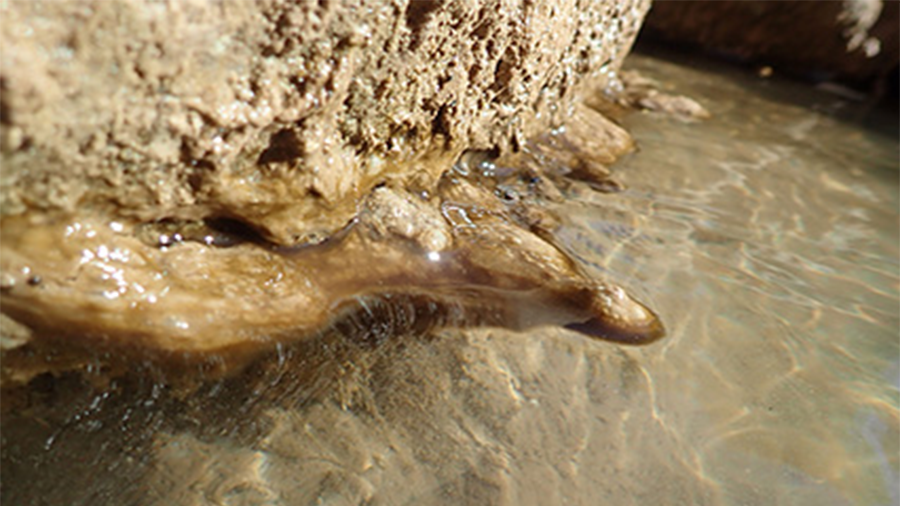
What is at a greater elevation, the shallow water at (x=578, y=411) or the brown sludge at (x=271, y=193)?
the brown sludge at (x=271, y=193)

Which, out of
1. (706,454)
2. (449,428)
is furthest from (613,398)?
(449,428)

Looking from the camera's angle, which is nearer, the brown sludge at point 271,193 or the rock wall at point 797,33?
the brown sludge at point 271,193

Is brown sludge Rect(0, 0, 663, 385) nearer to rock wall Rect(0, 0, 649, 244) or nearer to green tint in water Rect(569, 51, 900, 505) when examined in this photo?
rock wall Rect(0, 0, 649, 244)

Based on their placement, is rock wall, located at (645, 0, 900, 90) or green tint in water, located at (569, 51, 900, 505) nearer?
green tint in water, located at (569, 51, 900, 505)

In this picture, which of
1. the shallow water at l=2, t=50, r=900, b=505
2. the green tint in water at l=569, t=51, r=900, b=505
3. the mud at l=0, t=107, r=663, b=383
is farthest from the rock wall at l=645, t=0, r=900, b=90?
the mud at l=0, t=107, r=663, b=383

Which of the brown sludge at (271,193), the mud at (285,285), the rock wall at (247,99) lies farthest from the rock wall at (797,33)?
the mud at (285,285)

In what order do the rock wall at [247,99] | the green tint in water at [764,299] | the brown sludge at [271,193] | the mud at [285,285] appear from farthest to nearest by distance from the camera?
the green tint in water at [764,299], the mud at [285,285], the brown sludge at [271,193], the rock wall at [247,99]

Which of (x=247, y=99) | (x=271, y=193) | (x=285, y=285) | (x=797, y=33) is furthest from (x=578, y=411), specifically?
(x=797, y=33)

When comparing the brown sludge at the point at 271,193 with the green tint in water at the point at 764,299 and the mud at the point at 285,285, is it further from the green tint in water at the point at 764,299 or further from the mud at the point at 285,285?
the green tint in water at the point at 764,299

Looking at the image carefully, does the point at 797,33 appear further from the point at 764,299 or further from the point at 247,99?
the point at 247,99
